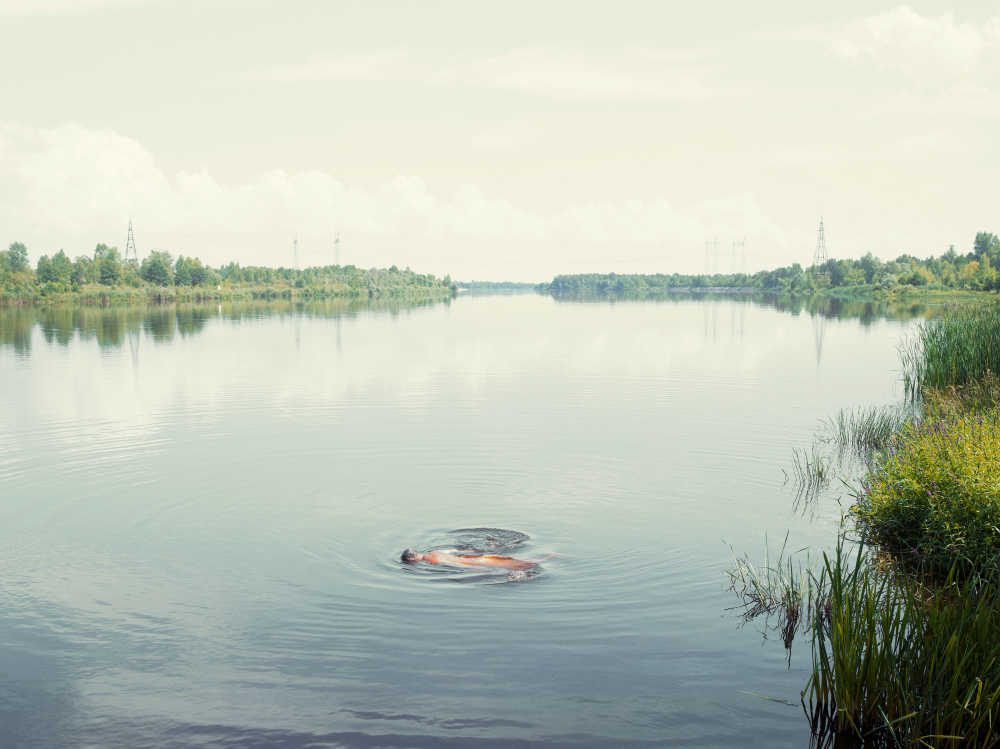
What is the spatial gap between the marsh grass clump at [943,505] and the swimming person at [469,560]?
17.8 feet

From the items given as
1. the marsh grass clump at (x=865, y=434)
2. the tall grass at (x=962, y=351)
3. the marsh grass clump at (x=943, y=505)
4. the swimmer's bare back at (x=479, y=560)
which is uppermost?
the tall grass at (x=962, y=351)

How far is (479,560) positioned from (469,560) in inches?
6.6

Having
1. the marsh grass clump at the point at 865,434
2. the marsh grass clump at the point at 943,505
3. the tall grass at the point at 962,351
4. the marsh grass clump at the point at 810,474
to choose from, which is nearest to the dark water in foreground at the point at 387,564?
the marsh grass clump at the point at 810,474

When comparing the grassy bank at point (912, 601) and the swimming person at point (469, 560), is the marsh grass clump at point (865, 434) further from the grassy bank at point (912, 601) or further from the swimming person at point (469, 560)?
the swimming person at point (469, 560)

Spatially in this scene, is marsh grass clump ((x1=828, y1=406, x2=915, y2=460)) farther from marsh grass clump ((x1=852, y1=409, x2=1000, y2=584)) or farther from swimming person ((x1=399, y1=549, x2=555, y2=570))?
swimming person ((x1=399, y1=549, x2=555, y2=570))

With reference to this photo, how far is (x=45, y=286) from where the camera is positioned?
153 meters

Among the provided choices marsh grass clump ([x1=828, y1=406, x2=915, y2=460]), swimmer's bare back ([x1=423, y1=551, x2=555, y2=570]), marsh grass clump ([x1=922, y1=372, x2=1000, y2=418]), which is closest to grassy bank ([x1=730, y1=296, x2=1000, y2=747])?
marsh grass clump ([x1=922, y1=372, x2=1000, y2=418])

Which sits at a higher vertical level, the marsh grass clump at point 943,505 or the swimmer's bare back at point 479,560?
the marsh grass clump at point 943,505

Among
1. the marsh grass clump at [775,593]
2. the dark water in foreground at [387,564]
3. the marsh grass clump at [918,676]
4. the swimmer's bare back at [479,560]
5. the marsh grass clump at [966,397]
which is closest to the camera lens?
the marsh grass clump at [918,676]

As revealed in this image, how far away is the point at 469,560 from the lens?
14.1 meters

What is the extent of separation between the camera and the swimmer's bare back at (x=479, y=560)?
14.0 metres

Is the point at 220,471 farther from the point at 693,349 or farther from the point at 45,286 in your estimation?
the point at 45,286

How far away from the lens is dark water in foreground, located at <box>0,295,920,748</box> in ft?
31.3

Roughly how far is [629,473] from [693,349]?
35.3m
